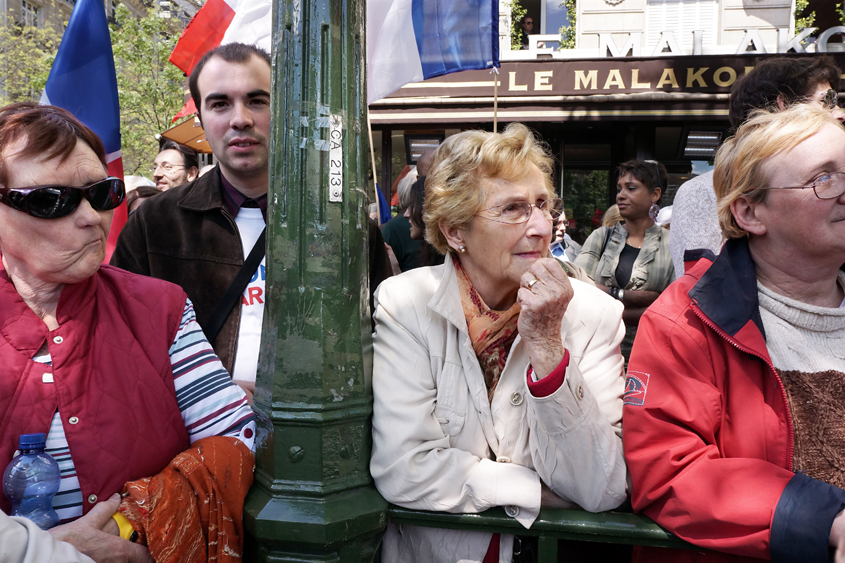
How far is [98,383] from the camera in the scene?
174 centimetres

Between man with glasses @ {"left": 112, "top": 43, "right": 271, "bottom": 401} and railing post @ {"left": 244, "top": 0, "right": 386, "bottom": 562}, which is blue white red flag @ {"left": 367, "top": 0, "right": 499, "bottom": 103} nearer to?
man with glasses @ {"left": 112, "top": 43, "right": 271, "bottom": 401}

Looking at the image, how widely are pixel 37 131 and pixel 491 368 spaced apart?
1524 mm

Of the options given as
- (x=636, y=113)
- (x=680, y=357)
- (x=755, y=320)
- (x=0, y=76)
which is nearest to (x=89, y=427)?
(x=680, y=357)

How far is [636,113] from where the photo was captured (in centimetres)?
1131

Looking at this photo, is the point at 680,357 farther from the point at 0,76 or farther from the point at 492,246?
the point at 0,76

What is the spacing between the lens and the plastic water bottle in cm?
154

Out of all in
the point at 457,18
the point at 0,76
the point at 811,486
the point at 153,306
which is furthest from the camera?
the point at 0,76

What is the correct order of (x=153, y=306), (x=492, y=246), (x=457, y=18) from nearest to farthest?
(x=153, y=306)
(x=492, y=246)
(x=457, y=18)

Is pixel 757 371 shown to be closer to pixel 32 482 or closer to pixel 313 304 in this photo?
pixel 313 304

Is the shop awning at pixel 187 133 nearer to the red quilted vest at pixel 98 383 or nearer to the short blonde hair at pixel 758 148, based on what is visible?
the red quilted vest at pixel 98 383

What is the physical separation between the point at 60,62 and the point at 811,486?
410 centimetres

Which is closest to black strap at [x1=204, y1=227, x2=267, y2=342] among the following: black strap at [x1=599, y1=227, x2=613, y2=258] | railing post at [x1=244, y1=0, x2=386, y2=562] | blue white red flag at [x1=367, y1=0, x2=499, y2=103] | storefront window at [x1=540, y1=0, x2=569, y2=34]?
railing post at [x1=244, y1=0, x2=386, y2=562]

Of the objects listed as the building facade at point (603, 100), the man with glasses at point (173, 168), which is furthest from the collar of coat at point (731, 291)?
the building facade at point (603, 100)

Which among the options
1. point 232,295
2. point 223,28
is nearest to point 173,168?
point 223,28
